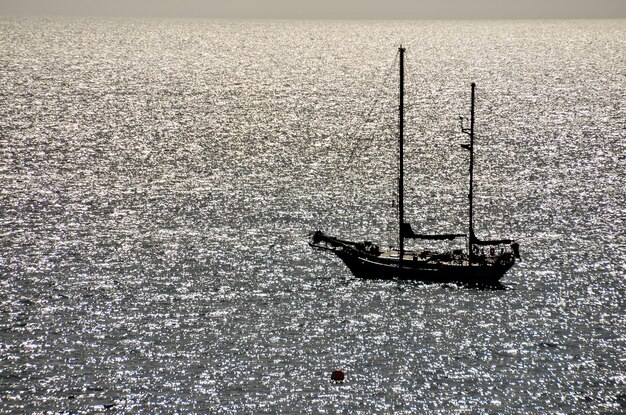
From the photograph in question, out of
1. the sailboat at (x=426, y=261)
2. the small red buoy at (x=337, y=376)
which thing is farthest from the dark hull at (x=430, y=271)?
the small red buoy at (x=337, y=376)

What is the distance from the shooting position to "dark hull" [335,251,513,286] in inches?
3848

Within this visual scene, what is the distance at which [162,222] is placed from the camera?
121938 mm

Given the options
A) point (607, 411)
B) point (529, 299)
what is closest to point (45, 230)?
point (529, 299)

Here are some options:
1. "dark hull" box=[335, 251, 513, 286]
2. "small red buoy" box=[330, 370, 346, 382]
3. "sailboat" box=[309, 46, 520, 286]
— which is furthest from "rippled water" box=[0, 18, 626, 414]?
"sailboat" box=[309, 46, 520, 286]

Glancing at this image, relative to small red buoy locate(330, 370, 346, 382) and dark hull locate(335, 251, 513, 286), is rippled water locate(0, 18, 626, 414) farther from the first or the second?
dark hull locate(335, 251, 513, 286)

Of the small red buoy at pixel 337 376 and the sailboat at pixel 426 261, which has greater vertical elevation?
Answer: the sailboat at pixel 426 261

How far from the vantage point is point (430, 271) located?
98312mm

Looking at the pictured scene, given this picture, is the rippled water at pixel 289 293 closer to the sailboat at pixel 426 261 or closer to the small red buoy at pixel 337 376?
the small red buoy at pixel 337 376

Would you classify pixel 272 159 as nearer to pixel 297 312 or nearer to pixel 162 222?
pixel 162 222

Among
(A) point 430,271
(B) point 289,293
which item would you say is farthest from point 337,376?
(A) point 430,271

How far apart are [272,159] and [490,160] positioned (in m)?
36.5

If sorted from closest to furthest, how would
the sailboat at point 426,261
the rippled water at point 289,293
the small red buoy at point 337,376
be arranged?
the rippled water at point 289,293, the small red buoy at point 337,376, the sailboat at point 426,261

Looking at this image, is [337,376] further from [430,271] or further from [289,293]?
[430,271]

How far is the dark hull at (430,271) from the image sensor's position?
9775 cm
